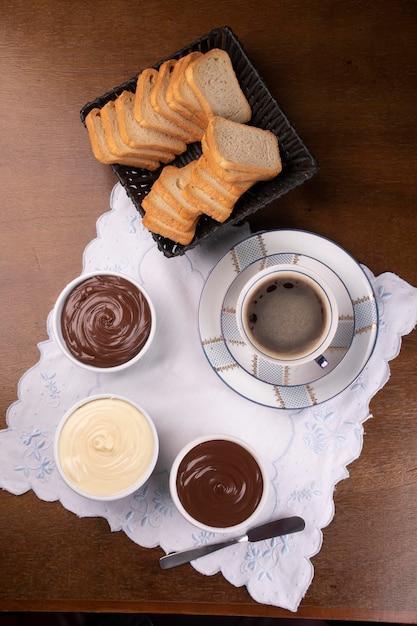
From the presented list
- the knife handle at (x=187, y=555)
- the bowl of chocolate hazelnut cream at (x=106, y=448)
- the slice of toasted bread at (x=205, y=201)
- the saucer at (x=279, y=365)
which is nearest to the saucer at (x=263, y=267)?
the saucer at (x=279, y=365)

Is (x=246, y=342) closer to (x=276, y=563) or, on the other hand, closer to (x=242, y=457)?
(x=242, y=457)

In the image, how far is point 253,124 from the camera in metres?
1.53

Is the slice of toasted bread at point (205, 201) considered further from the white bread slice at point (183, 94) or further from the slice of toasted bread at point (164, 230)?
the white bread slice at point (183, 94)

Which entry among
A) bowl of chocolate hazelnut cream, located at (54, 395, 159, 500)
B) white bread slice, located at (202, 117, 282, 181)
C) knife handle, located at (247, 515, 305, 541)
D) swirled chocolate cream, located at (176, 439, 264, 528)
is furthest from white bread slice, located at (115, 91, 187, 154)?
knife handle, located at (247, 515, 305, 541)

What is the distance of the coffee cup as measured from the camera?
145 centimetres

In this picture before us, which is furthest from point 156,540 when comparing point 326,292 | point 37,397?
point 326,292

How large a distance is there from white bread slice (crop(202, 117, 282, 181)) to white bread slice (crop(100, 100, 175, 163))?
146 millimetres

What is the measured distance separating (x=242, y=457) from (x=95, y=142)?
79 centimetres

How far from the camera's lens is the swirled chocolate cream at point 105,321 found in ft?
4.68

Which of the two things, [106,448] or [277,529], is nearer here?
[106,448]

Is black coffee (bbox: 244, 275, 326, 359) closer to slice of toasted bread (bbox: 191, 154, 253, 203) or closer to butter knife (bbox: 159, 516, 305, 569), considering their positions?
slice of toasted bread (bbox: 191, 154, 253, 203)

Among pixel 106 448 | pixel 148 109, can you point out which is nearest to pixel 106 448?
pixel 106 448

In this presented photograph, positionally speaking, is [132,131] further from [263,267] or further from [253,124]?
[263,267]

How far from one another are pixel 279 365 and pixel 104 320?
1.34 feet
